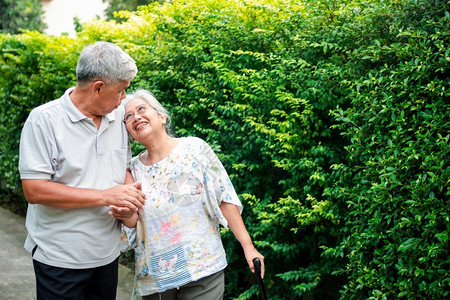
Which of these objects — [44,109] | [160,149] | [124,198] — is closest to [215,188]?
[160,149]

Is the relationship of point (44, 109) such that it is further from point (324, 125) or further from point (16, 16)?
point (16, 16)

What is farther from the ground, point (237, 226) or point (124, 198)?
point (124, 198)

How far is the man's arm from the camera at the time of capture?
8.54 feet

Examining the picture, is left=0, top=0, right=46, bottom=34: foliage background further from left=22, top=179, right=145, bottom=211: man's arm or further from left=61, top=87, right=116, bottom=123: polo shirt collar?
left=22, top=179, right=145, bottom=211: man's arm

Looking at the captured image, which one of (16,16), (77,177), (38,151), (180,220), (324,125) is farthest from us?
(16,16)

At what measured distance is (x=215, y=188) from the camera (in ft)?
9.54

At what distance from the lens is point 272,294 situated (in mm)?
4102

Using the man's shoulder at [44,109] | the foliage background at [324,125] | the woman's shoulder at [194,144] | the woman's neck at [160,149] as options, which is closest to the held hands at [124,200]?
the woman's neck at [160,149]

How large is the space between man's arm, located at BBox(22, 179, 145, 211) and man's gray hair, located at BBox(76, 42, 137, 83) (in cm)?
56

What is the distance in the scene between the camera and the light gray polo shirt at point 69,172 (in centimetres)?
262

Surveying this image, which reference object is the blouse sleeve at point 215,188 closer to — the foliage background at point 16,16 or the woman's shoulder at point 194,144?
the woman's shoulder at point 194,144

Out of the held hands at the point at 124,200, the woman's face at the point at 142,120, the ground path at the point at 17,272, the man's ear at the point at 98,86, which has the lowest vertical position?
the ground path at the point at 17,272

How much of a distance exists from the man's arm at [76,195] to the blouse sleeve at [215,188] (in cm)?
38

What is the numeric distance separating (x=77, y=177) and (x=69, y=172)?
0.16 ft
